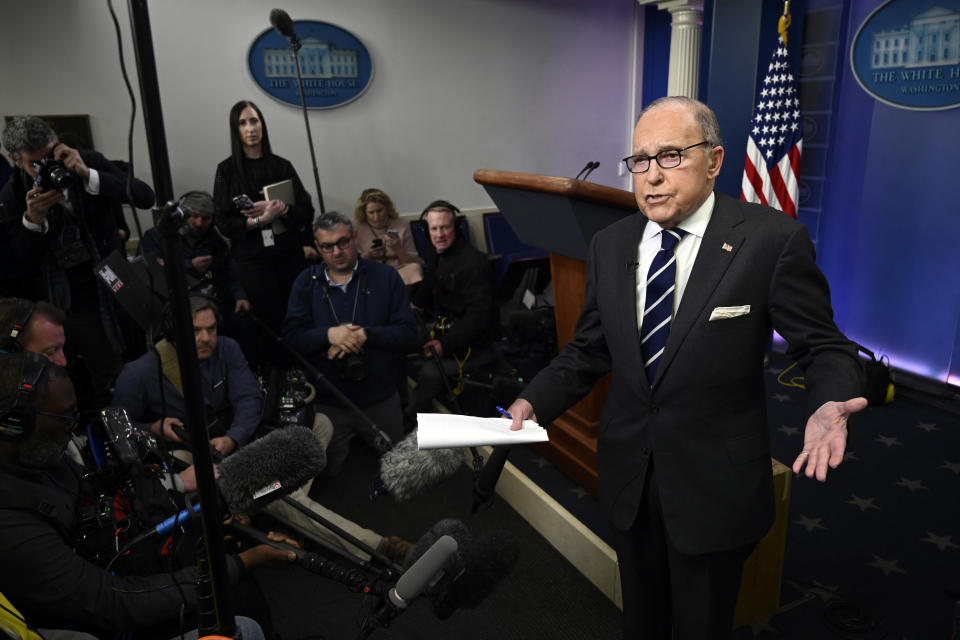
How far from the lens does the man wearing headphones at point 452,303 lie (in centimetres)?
379

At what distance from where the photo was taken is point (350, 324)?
3.32 meters

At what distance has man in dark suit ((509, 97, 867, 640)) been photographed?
1.37 meters

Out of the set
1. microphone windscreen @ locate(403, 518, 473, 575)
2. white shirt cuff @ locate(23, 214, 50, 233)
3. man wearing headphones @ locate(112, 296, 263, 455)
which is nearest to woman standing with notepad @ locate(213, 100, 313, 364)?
white shirt cuff @ locate(23, 214, 50, 233)

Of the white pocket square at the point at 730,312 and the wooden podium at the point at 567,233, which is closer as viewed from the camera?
the white pocket square at the point at 730,312

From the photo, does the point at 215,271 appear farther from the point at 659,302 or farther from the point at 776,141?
the point at 776,141

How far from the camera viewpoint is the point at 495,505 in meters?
3.01

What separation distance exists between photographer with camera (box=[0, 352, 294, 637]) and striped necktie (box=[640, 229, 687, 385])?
1.20 metres

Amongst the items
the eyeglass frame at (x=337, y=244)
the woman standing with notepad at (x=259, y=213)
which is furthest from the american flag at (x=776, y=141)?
the woman standing with notepad at (x=259, y=213)

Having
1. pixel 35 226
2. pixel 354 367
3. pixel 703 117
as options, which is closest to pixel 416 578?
pixel 703 117

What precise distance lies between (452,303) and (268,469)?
93.8 inches

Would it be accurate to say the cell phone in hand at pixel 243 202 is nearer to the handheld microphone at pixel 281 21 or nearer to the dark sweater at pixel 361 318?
the dark sweater at pixel 361 318

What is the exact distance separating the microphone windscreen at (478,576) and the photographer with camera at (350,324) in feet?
5.73

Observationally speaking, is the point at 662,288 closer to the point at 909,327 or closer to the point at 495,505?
the point at 495,505

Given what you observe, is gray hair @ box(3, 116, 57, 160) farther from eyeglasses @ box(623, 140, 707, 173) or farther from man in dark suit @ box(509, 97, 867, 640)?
eyeglasses @ box(623, 140, 707, 173)
